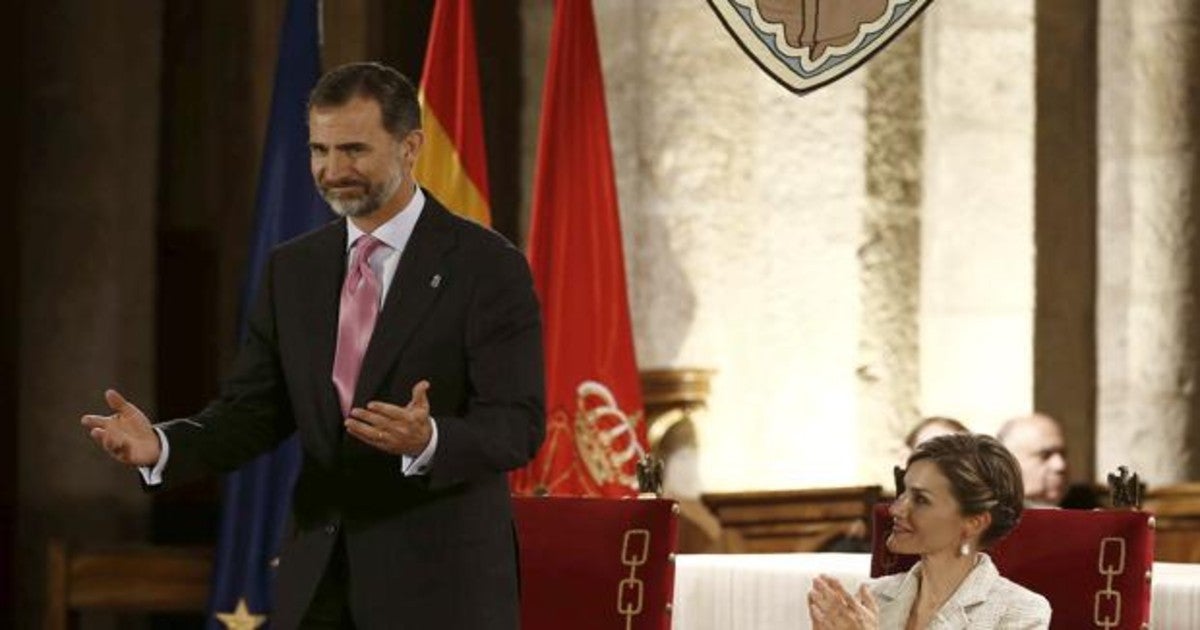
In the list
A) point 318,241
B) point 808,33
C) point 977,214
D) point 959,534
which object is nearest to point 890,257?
point 977,214

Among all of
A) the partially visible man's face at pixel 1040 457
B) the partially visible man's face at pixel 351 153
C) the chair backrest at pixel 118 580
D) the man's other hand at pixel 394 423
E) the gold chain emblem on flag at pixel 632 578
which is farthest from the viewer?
the partially visible man's face at pixel 1040 457

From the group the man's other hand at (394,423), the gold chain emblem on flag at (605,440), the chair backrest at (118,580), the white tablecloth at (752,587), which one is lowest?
the chair backrest at (118,580)

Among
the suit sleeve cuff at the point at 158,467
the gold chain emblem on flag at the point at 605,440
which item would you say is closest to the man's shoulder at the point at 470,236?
the suit sleeve cuff at the point at 158,467

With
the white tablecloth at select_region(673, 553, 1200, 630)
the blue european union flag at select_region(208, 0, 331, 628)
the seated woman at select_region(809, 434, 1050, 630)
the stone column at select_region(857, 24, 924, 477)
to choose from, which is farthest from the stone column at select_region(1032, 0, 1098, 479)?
the seated woman at select_region(809, 434, 1050, 630)

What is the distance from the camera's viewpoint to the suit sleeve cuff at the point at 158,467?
12.9 ft

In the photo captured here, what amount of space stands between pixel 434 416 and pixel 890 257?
15.0 feet

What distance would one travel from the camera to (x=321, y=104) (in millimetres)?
3830

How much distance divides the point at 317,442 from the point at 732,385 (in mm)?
4296

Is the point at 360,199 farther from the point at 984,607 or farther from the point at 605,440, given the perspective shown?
the point at 605,440

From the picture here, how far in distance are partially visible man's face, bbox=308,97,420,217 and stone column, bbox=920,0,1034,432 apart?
184 inches

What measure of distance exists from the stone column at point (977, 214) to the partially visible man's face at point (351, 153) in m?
4.68

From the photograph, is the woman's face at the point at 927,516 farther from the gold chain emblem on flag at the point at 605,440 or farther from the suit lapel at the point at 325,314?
the gold chain emblem on flag at the point at 605,440

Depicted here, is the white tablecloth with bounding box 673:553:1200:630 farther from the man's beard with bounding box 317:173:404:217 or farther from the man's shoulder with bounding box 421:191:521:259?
the man's beard with bounding box 317:173:404:217

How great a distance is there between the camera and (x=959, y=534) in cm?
446
